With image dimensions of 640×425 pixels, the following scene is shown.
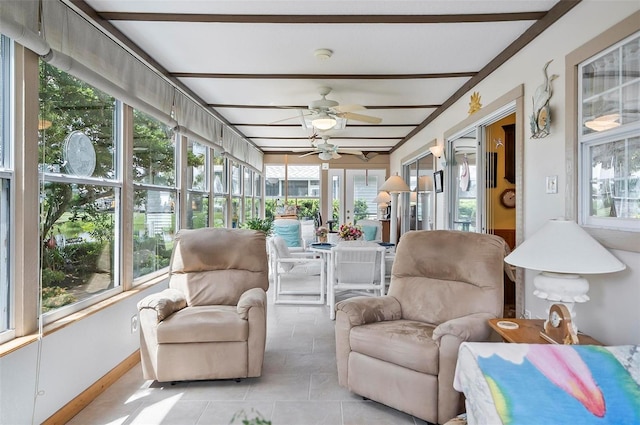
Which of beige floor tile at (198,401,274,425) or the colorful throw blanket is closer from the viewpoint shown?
the colorful throw blanket

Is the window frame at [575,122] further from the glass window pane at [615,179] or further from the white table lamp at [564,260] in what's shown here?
the white table lamp at [564,260]

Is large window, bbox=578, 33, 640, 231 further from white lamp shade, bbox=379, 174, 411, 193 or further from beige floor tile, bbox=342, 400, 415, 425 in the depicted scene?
white lamp shade, bbox=379, 174, 411, 193

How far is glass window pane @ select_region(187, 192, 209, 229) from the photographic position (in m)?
5.00

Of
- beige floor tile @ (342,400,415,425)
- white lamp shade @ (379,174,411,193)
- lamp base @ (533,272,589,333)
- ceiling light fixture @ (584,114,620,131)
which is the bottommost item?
beige floor tile @ (342,400,415,425)

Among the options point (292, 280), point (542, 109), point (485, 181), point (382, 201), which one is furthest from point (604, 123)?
point (382, 201)

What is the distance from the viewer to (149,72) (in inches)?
141

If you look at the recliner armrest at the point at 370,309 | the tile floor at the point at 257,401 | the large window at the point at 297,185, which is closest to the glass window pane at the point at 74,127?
the tile floor at the point at 257,401

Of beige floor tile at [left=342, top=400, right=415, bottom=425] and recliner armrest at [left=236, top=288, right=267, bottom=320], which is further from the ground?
recliner armrest at [left=236, top=288, right=267, bottom=320]

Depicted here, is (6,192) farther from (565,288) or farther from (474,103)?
(474,103)

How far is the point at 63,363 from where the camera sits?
2328 millimetres

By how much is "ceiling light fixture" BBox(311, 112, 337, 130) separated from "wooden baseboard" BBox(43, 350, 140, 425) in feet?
9.56

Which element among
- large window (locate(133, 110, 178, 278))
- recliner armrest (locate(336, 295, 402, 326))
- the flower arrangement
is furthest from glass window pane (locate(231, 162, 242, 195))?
recliner armrest (locate(336, 295, 402, 326))

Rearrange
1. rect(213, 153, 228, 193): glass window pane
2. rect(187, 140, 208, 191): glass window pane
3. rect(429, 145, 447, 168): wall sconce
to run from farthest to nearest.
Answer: rect(213, 153, 228, 193): glass window pane → rect(429, 145, 447, 168): wall sconce → rect(187, 140, 208, 191): glass window pane

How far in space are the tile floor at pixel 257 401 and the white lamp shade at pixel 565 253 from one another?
3.86 feet
